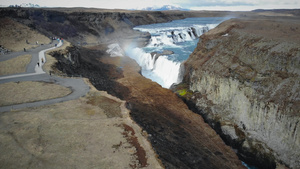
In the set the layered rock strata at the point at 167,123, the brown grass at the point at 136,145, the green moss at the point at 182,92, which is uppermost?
the brown grass at the point at 136,145

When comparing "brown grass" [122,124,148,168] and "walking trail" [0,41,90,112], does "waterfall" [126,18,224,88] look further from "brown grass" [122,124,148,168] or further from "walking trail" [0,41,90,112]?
"brown grass" [122,124,148,168]

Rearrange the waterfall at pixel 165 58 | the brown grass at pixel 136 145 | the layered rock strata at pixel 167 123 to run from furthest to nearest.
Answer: the waterfall at pixel 165 58 < the layered rock strata at pixel 167 123 < the brown grass at pixel 136 145

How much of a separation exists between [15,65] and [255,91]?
97.5ft

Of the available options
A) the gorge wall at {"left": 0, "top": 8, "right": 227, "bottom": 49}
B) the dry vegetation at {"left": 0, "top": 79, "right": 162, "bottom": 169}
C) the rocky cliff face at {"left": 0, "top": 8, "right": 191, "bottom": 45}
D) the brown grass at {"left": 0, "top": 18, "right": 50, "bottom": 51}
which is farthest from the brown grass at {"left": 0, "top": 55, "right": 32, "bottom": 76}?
the rocky cliff face at {"left": 0, "top": 8, "right": 191, "bottom": 45}

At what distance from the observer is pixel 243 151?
1892 centimetres

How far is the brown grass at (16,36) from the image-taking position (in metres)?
40.3

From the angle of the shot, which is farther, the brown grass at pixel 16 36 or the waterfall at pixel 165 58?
the brown grass at pixel 16 36

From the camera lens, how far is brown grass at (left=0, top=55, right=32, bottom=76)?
2660 cm

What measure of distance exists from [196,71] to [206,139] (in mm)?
11759

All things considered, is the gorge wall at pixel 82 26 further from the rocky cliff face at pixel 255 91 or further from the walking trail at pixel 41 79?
the rocky cliff face at pixel 255 91

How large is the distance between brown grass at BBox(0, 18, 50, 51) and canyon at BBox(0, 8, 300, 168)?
456 inches

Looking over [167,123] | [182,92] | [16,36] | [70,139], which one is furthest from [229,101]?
[16,36]

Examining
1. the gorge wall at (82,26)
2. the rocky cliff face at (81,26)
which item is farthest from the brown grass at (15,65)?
the rocky cliff face at (81,26)

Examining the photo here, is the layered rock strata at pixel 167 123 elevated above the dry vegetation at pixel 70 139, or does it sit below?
below
